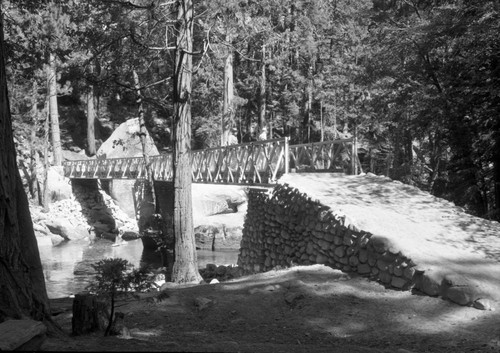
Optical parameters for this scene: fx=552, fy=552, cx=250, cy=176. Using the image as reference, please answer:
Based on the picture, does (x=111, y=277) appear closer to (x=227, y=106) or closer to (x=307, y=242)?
(x=307, y=242)

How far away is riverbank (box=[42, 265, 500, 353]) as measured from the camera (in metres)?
4.55

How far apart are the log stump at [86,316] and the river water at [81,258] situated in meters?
7.81

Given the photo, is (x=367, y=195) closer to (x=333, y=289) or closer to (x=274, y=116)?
(x=333, y=289)

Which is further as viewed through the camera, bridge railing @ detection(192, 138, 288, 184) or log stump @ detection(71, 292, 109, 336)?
bridge railing @ detection(192, 138, 288, 184)

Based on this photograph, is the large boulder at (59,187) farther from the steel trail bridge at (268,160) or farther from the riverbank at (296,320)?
the riverbank at (296,320)

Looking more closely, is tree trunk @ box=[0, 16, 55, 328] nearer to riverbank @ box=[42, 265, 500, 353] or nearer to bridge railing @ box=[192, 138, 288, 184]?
riverbank @ box=[42, 265, 500, 353]

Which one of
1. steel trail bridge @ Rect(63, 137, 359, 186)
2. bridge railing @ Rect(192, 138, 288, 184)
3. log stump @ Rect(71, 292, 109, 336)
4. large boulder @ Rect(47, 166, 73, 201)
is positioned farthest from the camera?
large boulder @ Rect(47, 166, 73, 201)

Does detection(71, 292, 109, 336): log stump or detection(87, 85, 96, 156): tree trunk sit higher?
detection(87, 85, 96, 156): tree trunk

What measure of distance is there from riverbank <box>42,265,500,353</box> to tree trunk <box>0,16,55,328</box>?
436mm

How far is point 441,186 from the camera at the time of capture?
42.9ft

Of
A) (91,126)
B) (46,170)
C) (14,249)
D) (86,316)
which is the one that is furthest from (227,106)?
(14,249)

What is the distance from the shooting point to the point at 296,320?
586 cm

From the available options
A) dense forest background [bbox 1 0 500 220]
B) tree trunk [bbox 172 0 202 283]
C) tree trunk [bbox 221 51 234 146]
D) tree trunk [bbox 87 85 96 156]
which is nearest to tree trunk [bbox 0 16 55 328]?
dense forest background [bbox 1 0 500 220]

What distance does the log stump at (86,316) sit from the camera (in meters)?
4.63
